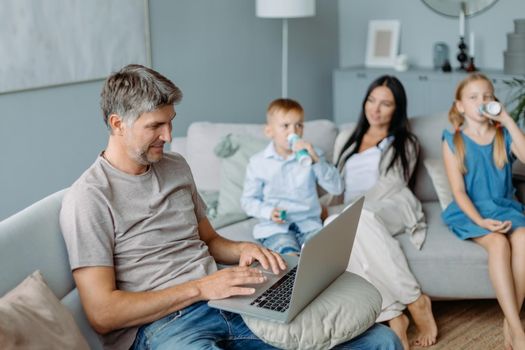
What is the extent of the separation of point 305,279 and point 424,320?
55.3 inches

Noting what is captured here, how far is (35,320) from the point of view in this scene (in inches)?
65.5

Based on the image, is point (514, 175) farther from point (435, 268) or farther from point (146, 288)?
point (146, 288)

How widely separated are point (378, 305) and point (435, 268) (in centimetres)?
113

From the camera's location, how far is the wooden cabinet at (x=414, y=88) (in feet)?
16.7

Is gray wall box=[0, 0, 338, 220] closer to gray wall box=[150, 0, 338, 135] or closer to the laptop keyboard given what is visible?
gray wall box=[150, 0, 338, 135]

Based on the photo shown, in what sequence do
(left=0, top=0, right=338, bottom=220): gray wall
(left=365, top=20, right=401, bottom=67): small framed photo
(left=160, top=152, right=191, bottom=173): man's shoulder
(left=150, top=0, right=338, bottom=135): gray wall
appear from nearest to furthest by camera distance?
(left=160, top=152, right=191, bottom=173): man's shoulder, (left=0, top=0, right=338, bottom=220): gray wall, (left=150, top=0, right=338, bottom=135): gray wall, (left=365, top=20, right=401, bottom=67): small framed photo

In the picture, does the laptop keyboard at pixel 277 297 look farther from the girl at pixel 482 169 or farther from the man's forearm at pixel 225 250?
the girl at pixel 482 169

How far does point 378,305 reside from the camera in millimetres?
2027

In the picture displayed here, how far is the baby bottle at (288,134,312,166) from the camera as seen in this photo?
119 inches

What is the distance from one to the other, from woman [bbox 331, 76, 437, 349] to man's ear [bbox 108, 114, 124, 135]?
1.35 m

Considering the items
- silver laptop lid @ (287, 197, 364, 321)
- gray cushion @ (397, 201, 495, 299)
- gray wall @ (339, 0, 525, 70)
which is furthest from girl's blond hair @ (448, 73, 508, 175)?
gray wall @ (339, 0, 525, 70)

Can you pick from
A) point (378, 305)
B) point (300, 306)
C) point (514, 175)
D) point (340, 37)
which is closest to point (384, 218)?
point (514, 175)

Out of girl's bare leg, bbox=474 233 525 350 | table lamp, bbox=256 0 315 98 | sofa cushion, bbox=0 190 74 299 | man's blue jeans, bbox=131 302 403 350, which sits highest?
table lamp, bbox=256 0 315 98

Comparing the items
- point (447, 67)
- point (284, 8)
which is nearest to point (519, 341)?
point (284, 8)
